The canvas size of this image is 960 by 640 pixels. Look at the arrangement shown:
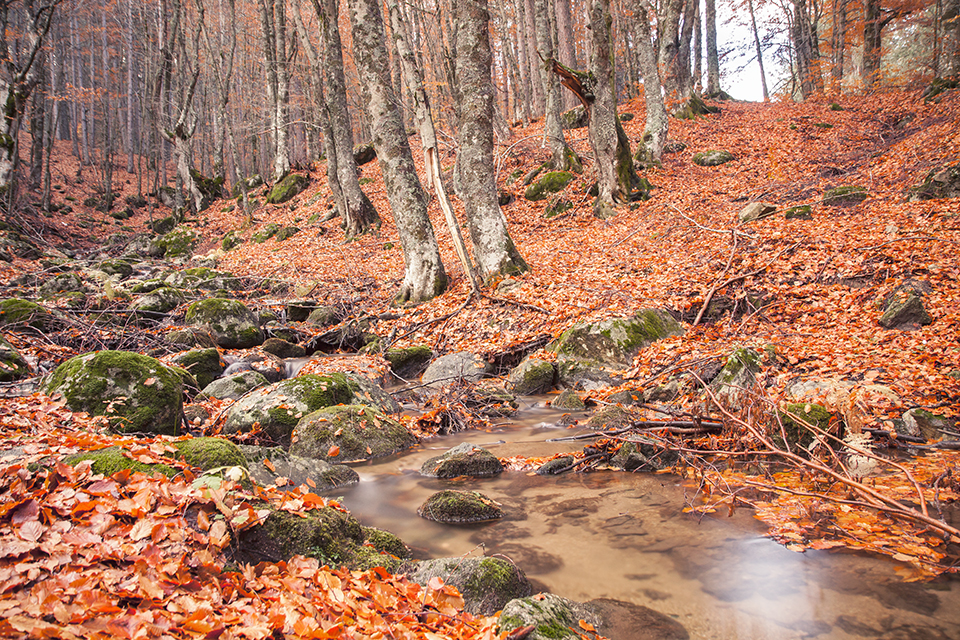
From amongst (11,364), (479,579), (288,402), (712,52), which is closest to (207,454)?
(479,579)

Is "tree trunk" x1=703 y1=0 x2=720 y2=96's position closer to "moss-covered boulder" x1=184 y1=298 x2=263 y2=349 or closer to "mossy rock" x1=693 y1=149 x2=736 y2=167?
"mossy rock" x1=693 y1=149 x2=736 y2=167

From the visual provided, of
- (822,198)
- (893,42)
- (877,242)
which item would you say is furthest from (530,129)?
(893,42)

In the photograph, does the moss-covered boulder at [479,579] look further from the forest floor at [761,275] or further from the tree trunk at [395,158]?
the tree trunk at [395,158]

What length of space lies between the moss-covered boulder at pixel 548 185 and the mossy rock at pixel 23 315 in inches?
525

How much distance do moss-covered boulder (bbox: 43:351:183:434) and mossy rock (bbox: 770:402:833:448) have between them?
5.60m

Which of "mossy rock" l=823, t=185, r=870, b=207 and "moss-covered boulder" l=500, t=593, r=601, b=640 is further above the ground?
"mossy rock" l=823, t=185, r=870, b=207

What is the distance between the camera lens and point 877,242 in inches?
315

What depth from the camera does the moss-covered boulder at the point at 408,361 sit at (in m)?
8.92

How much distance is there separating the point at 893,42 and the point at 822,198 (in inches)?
1347

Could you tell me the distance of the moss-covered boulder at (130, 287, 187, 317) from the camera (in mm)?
10009

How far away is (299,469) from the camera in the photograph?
464 centimetres

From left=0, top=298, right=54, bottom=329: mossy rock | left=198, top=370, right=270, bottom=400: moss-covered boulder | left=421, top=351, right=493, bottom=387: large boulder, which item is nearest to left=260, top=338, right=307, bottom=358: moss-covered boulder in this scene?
left=198, top=370, right=270, bottom=400: moss-covered boulder

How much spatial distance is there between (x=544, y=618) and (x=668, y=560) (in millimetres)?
1247

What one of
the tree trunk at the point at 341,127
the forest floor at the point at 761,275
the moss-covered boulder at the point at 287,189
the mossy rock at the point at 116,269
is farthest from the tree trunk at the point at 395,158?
the moss-covered boulder at the point at 287,189
